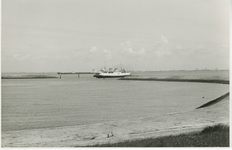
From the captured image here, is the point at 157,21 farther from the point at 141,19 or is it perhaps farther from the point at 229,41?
the point at 229,41

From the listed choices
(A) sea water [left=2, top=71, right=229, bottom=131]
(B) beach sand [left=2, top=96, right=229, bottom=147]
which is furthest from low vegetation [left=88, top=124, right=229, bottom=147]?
(A) sea water [left=2, top=71, right=229, bottom=131]

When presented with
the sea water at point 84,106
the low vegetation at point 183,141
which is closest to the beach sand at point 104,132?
the low vegetation at point 183,141

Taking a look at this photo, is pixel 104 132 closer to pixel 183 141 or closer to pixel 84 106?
pixel 183 141

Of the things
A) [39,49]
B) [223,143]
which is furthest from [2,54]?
[223,143]

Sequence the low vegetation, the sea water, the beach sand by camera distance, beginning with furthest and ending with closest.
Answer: the sea water → the beach sand → the low vegetation

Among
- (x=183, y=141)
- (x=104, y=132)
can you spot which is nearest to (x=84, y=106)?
(x=104, y=132)

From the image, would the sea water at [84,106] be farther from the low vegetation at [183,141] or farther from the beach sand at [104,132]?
the low vegetation at [183,141]

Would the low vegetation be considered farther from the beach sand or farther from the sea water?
the sea water

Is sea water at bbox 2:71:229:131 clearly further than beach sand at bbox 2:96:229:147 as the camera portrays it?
Yes

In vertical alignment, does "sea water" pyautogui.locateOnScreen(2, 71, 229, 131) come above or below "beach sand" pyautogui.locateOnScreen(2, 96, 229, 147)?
below
